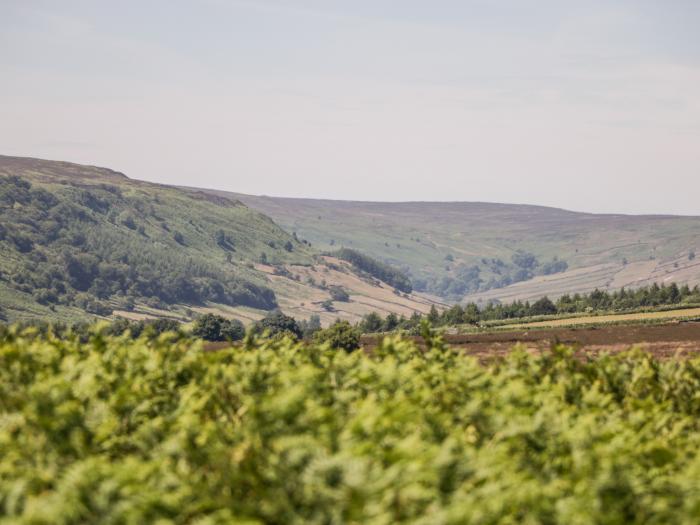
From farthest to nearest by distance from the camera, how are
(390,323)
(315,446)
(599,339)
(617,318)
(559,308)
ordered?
(390,323) < (559,308) < (617,318) < (599,339) < (315,446)

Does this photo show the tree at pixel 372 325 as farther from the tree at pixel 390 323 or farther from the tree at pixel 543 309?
the tree at pixel 543 309

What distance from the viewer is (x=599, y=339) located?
11469 cm

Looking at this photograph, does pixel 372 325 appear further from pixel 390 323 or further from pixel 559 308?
pixel 559 308

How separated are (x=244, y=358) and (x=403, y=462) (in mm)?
12826

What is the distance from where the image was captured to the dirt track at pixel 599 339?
3986 inches

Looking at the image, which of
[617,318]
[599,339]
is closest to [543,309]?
[617,318]

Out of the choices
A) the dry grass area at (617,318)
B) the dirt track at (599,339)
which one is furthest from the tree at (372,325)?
the dirt track at (599,339)

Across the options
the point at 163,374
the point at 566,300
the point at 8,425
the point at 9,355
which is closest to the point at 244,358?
the point at 163,374

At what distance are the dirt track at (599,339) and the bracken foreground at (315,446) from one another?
67.8 m

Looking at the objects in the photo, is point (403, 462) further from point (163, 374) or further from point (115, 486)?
point (163, 374)

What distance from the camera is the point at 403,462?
61.7 feet

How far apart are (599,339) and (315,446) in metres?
100

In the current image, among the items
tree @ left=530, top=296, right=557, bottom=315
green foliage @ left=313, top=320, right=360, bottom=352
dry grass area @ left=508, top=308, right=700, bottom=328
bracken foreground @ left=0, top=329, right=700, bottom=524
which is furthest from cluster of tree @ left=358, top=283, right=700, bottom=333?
bracken foreground @ left=0, top=329, right=700, bottom=524

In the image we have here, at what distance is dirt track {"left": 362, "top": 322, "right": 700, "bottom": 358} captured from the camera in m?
101
